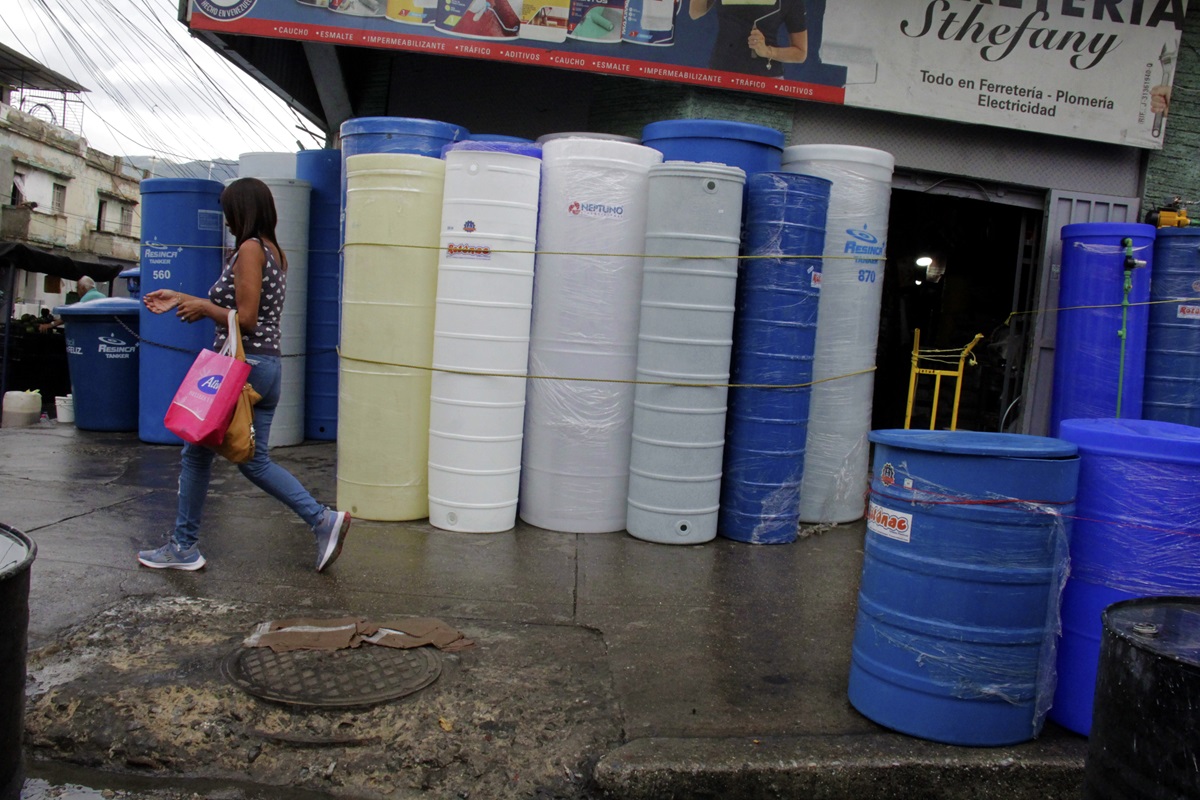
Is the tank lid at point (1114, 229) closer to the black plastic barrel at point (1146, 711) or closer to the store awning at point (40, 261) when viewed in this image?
the black plastic barrel at point (1146, 711)

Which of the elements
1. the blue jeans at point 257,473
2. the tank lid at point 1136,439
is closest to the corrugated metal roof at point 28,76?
the blue jeans at point 257,473

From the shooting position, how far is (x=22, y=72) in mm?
37344

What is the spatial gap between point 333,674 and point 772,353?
3224mm

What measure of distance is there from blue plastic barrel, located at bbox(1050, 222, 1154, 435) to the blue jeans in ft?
20.3

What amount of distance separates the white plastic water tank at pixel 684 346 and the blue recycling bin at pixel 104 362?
195 inches

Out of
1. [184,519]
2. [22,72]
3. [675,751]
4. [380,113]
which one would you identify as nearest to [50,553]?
[184,519]

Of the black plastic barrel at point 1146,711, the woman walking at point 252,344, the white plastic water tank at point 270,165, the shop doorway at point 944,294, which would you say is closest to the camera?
the black plastic barrel at point 1146,711

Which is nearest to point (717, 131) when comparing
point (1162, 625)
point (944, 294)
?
point (1162, 625)

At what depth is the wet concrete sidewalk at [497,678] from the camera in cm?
290

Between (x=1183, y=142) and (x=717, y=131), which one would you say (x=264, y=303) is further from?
(x=1183, y=142)

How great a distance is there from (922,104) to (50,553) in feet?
23.7

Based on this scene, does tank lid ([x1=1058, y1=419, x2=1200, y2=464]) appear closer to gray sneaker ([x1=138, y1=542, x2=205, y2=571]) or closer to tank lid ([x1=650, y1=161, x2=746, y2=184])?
tank lid ([x1=650, y1=161, x2=746, y2=184])

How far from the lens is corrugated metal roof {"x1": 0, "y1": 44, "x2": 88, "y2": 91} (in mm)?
36031

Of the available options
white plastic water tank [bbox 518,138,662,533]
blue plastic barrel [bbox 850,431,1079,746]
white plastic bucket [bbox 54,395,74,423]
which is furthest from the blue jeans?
white plastic bucket [bbox 54,395,74,423]
